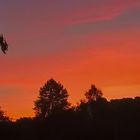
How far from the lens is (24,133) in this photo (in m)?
60.5

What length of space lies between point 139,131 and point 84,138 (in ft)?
31.9

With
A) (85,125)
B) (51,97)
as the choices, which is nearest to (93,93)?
(51,97)

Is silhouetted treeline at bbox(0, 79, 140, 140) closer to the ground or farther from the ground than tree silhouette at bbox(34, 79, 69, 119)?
closer to the ground

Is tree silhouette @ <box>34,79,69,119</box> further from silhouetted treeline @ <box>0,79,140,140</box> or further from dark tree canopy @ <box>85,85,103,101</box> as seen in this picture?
silhouetted treeline @ <box>0,79,140,140</box>

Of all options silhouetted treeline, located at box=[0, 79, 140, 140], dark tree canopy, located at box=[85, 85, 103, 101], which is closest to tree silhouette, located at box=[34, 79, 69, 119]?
dark tree canopy, located at box=[85, 85, 103, 101]

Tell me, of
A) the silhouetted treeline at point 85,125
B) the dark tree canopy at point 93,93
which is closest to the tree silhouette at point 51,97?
the dark tree canopy at point 93,93

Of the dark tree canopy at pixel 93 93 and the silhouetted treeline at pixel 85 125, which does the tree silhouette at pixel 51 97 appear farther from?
the silhouetted treeline at pixel 85 125

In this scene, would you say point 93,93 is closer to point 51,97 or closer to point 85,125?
point 51,97

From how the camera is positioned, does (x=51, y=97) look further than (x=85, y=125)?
Yes

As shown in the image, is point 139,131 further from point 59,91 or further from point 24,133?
point 59,91

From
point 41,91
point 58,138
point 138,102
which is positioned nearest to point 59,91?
point 41,91

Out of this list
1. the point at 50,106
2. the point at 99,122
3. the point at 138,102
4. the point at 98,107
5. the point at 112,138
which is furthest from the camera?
the point at 50,106

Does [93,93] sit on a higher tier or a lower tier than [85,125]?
higher

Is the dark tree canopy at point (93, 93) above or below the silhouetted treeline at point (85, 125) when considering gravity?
above
